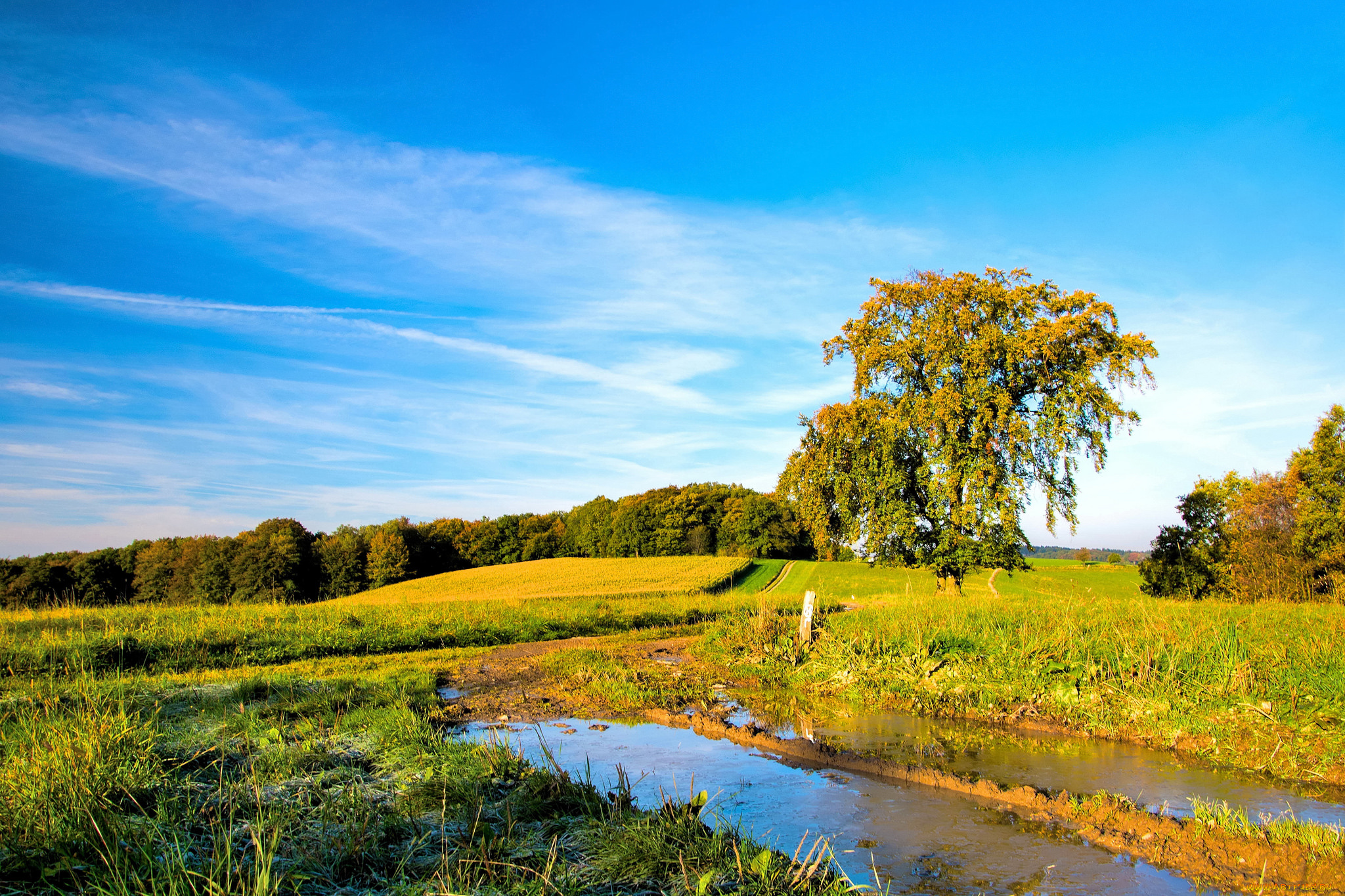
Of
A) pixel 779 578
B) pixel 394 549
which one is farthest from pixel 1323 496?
pixel 394 549

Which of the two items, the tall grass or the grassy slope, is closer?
the tall grass

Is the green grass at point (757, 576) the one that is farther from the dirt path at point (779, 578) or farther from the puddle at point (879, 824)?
the puddle at point (879, 824)

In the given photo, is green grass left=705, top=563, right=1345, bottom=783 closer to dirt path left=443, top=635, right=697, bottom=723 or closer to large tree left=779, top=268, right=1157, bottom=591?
dirt path left=443, top=635, right=697, bottom=723

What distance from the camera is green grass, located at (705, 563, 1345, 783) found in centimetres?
801

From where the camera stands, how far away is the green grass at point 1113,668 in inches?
315

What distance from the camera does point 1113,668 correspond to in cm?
969

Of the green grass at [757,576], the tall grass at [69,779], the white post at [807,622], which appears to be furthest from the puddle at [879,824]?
the green grass at [757,576]

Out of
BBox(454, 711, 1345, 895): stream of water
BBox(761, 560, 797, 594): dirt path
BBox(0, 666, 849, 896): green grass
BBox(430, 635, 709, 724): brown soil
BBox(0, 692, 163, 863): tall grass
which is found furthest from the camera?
BBox(761, 560, 797, 594): dirt path

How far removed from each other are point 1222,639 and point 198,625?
19920 mm

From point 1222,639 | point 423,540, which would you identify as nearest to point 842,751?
point 1222,639

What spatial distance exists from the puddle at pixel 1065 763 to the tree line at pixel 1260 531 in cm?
2137

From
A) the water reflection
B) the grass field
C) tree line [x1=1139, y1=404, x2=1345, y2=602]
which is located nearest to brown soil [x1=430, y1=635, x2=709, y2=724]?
the grass field

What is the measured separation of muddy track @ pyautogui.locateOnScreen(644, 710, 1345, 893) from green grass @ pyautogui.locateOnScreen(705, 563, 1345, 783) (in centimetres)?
292

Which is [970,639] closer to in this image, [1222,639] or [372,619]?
[1222,639]
